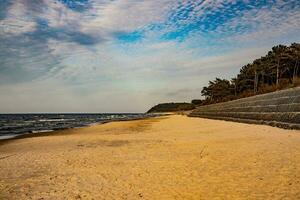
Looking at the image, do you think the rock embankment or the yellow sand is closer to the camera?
the yellow sand

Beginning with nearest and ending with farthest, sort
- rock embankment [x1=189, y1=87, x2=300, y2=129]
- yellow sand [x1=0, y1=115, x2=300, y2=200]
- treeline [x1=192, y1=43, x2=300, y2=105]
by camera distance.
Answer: yellow sand [x1=0, y1=115, x2=300, y2=200] → rock embankment [x1=189, y1=87, x2=300, y2=129] → treeline [x1=192, y1=43, x2=300, y2=105]

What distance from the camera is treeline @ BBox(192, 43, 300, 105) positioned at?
189ft

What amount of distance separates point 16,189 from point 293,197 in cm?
587

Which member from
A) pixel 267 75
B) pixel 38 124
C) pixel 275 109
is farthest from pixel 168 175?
pixel 267 75

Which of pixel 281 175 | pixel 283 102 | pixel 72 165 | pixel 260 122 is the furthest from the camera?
pixel 260 122

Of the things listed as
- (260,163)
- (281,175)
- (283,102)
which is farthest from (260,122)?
(281,175)

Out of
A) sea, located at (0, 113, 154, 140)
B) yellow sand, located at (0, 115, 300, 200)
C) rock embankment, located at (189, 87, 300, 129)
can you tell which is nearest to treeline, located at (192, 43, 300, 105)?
rock embankment, located at (189, 87, 300, 129)

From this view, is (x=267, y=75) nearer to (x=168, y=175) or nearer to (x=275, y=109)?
(x=275, y=109)

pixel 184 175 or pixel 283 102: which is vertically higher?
pixel 283 102

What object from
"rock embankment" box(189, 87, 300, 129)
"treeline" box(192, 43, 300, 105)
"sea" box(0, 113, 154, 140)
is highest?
"treeline" box(192, 43, 300, 105)

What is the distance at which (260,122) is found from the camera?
20062 mm

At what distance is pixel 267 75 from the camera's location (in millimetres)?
68125

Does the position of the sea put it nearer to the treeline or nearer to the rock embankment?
the rock embankment

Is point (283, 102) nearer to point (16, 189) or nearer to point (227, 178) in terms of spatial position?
point (227, 178)
